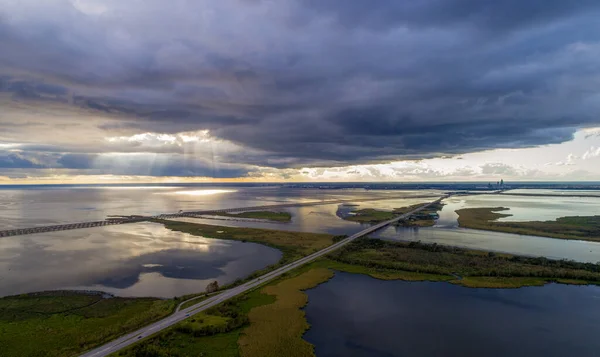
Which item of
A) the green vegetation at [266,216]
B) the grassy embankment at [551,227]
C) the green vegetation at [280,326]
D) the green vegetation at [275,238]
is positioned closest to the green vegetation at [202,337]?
the green vegetation at [280,326]

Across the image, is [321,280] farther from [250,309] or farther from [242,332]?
[242,332]

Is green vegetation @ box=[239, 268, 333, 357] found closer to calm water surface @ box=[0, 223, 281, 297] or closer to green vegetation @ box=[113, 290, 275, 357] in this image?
green vegetation @ box=[113, 290, 275, 357]

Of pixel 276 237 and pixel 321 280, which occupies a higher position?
pixel 276 237

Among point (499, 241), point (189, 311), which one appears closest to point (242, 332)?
point (189, 311)

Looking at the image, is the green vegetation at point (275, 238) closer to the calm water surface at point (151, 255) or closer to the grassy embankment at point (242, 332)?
the calm water surface at point (151, 255)

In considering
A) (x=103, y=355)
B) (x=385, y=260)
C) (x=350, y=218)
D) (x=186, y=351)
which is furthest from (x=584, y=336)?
(x=350, y=218)

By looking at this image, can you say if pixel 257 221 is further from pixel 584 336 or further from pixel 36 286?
pixel 584 336
